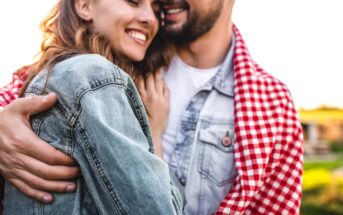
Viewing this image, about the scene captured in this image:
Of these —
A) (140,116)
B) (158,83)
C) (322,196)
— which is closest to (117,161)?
(140,116)

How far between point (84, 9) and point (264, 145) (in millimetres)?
782

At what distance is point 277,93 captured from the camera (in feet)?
7.27

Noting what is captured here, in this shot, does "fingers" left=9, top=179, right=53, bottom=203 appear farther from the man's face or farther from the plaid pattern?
the man's face

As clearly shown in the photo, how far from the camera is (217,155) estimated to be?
2.11m

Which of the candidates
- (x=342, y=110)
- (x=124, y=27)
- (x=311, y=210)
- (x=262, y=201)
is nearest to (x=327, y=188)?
(x=311, y=210)

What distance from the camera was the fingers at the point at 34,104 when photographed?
138 cm

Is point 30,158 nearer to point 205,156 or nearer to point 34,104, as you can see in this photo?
point 34,104

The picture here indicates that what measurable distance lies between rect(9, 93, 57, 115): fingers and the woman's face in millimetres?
425

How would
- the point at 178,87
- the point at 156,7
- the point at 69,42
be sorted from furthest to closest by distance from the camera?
the point at 178,87 → the point at 156,7 → the point at 69,42

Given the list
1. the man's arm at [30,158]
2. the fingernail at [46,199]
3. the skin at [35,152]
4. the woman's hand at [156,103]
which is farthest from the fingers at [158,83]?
the fingernail at [46,199]

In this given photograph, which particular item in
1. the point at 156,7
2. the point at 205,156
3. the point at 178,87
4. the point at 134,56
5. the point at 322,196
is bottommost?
the point at 322,196

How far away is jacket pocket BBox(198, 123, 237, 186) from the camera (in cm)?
210

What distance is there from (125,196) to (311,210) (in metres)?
7.17

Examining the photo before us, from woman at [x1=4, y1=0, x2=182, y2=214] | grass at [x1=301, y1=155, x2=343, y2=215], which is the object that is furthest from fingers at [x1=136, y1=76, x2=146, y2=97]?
grass at [x1=301, y1=155, x2=343, y2=215]
